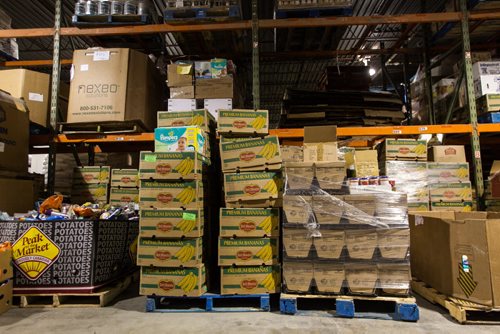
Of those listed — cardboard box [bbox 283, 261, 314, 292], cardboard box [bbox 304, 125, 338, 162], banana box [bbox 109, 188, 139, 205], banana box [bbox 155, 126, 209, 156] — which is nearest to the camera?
cardboard box [bbox 283, 261, 314, 292]

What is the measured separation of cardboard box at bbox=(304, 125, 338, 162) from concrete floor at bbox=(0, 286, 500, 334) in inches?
71.3

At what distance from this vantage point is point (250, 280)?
361cm

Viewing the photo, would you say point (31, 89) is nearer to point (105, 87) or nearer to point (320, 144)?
point (105, 87)

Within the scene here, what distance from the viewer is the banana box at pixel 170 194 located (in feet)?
11.9

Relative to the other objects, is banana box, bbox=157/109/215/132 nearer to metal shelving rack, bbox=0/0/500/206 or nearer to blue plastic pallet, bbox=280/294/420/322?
metal shelving rack, bbox=0/0/500/206

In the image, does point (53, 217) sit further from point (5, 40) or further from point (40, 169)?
point (40, 169)

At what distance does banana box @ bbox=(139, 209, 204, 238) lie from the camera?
11.7ft

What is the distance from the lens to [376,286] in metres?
3.27

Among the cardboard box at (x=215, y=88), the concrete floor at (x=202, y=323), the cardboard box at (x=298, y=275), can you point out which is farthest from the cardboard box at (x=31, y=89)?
the cardboard box at (x=298, y=275)

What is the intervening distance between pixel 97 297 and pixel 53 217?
→ 1.09 metres

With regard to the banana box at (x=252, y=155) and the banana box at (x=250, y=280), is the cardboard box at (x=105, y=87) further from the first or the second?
the banana box at (x=250, y=280)

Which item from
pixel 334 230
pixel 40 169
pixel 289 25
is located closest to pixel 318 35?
pixel 289 25

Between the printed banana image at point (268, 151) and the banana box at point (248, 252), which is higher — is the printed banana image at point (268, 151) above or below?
above

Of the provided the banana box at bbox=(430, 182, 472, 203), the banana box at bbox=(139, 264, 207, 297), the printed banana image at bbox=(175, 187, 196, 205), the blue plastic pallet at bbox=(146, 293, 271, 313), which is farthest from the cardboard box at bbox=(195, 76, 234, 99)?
the banana box at bbox=(430, 182, 472, 203)
